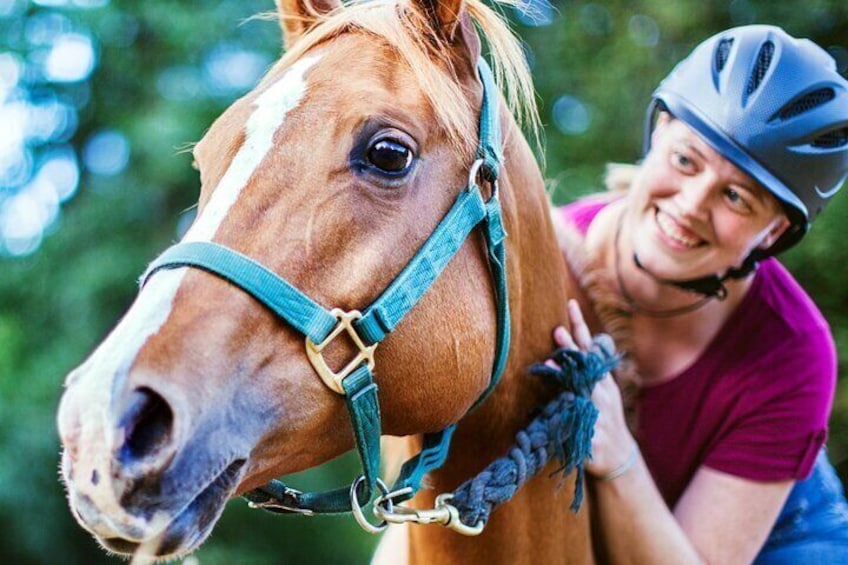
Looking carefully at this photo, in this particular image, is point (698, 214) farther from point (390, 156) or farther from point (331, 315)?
point (331, 315)

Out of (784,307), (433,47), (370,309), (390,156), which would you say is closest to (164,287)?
(370,309)

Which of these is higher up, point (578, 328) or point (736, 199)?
point (736, 199)

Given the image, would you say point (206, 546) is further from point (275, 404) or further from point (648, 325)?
point (275, 404)

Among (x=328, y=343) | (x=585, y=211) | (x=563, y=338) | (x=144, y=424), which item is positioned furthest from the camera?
(x=585, y=211)

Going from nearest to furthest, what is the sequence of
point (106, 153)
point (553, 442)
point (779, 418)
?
point (553, 442)
point (779, 418)
point (106, 153)

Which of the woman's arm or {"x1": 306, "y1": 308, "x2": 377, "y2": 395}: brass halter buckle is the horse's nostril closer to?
{"x1": 306, "y1": 308, "x2": 377, "y2": 395}: brass halter buckle

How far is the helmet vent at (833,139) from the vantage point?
10.00 ft

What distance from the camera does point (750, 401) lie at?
289 centimetres

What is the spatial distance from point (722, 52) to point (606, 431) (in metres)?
1.48

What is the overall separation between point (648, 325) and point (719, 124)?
715 millimetres

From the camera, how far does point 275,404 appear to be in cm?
181

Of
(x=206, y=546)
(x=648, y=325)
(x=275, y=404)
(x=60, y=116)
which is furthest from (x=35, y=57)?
(x=275, y=404)

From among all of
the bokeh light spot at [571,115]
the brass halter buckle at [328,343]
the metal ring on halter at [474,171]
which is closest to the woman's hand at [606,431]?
the metal ring on halter at [474,171]

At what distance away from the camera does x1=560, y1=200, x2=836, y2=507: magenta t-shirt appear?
9.31 ft
